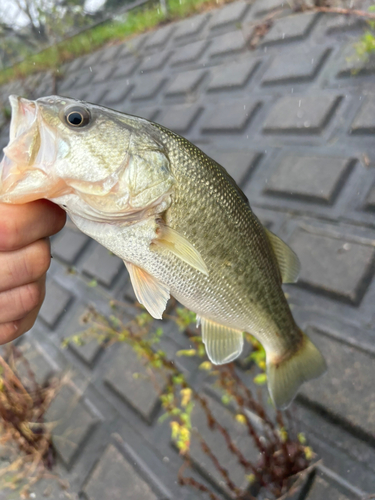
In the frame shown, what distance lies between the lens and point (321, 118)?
7.54 ft

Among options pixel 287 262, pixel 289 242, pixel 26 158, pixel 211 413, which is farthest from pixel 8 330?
pixel 289 242

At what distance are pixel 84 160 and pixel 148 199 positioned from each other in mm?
189

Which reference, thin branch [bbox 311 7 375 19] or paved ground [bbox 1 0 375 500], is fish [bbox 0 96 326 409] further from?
thin branch [bbox 311 7 375 19]

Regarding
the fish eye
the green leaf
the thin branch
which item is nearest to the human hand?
the fish eye

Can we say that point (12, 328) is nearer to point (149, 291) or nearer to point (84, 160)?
point (149, 291)

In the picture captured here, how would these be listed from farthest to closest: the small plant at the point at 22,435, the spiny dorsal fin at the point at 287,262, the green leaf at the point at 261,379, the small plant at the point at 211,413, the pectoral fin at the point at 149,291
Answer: the small plant at the point at 22,435 < the green leaf at the point at 261,379 < the small plant at the point at 211,413 < the spiny dorsal fin at the point at 287,262 < the pectoral fin at the point at 149,291

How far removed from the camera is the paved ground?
5.01 feet

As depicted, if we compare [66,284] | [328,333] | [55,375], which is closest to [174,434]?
[328,333]

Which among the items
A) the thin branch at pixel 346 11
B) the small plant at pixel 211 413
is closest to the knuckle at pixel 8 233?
the small plant at pixel 211 413

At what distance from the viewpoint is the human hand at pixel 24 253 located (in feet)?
2.81

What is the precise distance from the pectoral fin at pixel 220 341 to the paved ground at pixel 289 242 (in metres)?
0.54

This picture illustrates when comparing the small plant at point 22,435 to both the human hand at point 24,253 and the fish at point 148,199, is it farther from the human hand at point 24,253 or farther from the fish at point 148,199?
the fish at point 148,199

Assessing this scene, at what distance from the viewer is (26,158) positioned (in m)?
0.82

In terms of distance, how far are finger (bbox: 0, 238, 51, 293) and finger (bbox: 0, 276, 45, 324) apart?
2 cm
